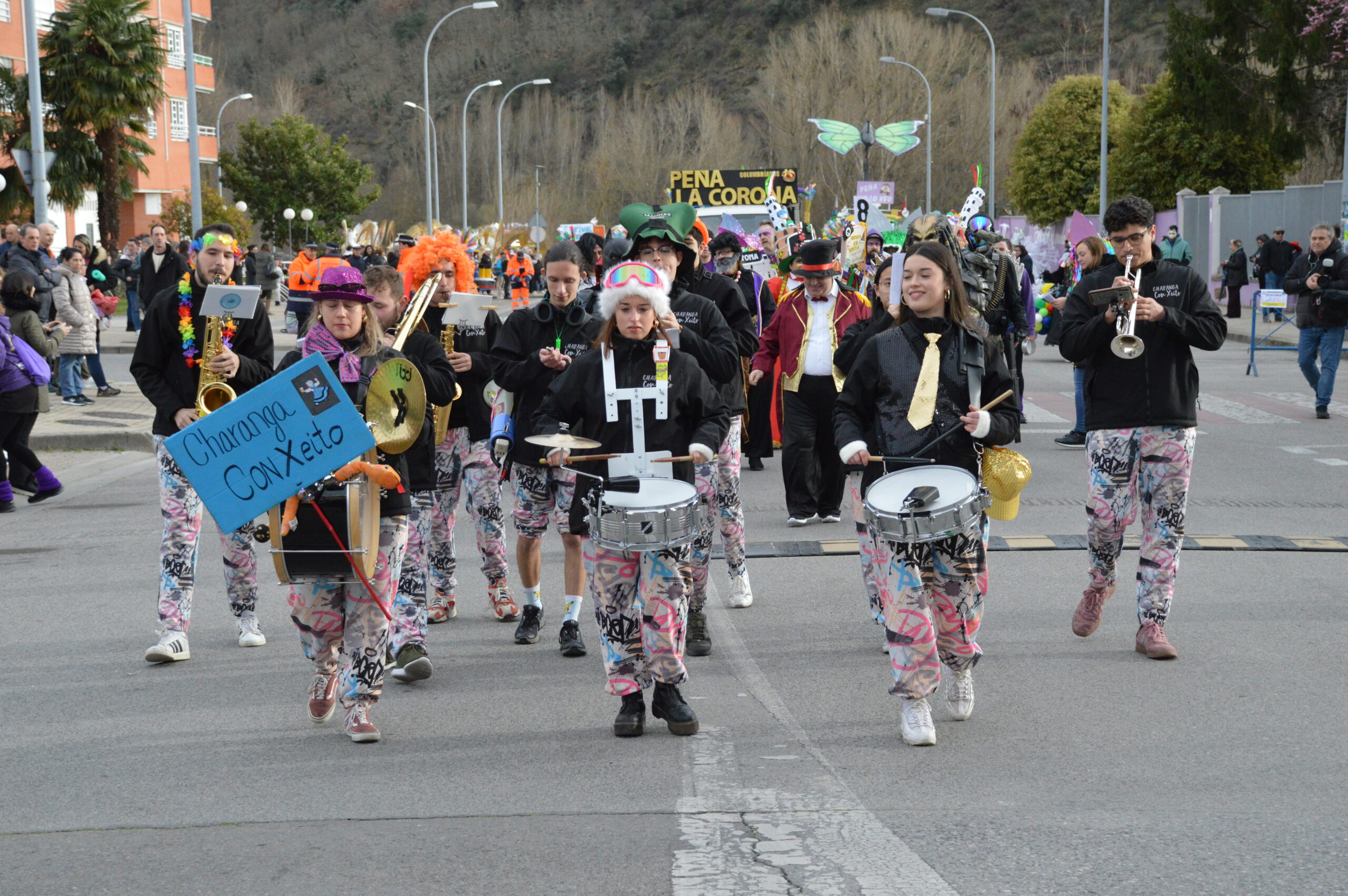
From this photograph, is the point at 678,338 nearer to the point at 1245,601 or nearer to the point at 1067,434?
the point at 1245,601

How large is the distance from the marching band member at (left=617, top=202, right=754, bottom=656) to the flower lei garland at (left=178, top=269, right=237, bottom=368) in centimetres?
195

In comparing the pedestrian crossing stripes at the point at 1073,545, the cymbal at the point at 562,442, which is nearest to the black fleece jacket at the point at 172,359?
the cymbal at the point at 562,442

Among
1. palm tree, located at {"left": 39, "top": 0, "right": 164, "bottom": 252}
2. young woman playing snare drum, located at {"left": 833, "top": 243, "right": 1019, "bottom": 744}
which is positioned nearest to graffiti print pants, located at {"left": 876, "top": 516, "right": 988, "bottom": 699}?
young woman playing snare drum, located at {"left": 833, "top": 243, "right": 1019, "bottom": 744}

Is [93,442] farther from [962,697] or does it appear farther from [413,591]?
[962,697]

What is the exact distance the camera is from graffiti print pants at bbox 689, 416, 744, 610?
23.8ft

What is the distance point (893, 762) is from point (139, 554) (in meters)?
6.29

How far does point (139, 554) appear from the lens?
32.7 feet

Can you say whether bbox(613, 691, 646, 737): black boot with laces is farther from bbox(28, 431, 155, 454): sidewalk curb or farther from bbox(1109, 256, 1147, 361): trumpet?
bbox(28, 431, 155, 454): sidewalk curb

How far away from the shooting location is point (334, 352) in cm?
605

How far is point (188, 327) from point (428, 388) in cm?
138

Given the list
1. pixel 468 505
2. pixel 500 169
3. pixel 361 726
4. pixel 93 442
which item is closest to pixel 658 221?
pixel 468 505

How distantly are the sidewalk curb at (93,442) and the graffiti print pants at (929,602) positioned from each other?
10.9 metres

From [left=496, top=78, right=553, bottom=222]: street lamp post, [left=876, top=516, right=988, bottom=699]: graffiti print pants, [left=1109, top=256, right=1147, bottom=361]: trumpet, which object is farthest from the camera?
[left=496, top=78, right=553, bottom=222]: street lamp post

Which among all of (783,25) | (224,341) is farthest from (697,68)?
(224,341)
